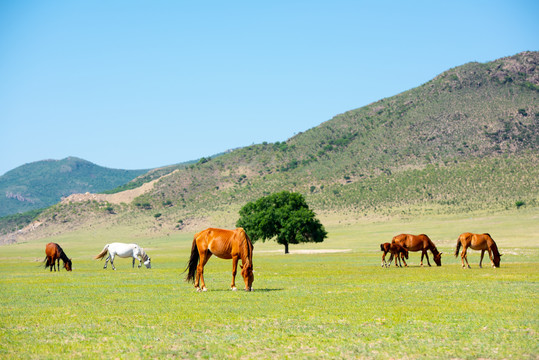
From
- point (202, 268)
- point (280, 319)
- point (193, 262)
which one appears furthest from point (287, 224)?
point (280, 319)

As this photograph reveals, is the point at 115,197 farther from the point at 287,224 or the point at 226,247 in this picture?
the point at 226,247

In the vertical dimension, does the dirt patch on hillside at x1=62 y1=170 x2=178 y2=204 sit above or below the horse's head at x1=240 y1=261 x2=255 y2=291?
above

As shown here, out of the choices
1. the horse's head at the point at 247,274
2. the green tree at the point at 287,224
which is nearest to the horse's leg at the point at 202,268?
the horse's head at the point at 247,274

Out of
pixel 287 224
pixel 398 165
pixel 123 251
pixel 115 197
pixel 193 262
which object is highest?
pixel 398 165

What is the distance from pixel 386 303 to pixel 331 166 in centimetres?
14475

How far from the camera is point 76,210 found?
177 m

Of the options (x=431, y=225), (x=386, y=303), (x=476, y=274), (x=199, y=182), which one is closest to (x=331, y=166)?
(x=199, y=182)

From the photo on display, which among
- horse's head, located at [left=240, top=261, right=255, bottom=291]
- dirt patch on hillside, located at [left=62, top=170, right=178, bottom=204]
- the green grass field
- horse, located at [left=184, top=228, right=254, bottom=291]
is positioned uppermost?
dirt patch on hillside, located at [left=62, top=170, right=178, bottom=204]

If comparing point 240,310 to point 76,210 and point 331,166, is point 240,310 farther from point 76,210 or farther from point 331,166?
point 76,210

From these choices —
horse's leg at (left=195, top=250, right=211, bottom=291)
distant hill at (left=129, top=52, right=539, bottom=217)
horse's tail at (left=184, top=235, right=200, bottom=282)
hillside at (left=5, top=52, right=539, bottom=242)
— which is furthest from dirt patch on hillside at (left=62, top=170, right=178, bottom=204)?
horse's leg at (left=195, top=250, right=211, bottom=291)

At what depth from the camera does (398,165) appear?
15000 centimetres

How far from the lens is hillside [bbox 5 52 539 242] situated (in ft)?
426

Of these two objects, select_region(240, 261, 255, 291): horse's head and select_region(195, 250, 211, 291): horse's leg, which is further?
select_region(195, 250, 211, 291): horse's leg

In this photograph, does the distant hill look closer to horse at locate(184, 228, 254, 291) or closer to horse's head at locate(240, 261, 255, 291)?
horse at locate(184, 228, 254, 291)
